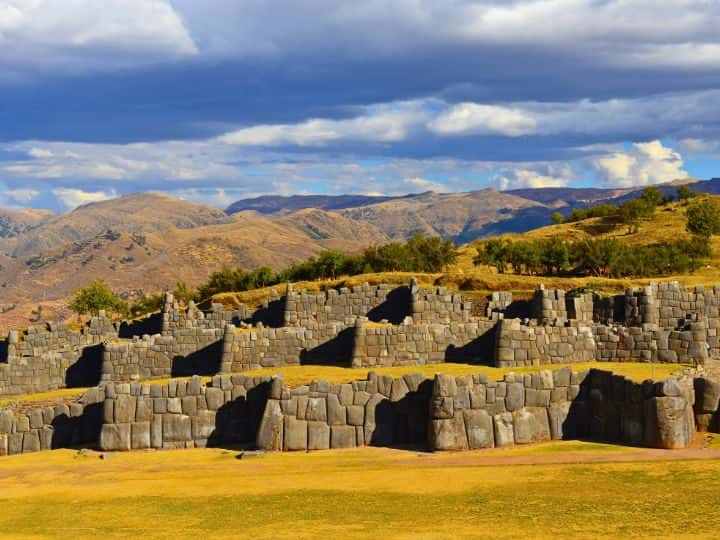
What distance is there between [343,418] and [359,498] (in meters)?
5.90

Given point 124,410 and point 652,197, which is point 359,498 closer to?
point 124,410

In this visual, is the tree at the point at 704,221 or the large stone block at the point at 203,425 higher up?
the tree at the point at 704,221

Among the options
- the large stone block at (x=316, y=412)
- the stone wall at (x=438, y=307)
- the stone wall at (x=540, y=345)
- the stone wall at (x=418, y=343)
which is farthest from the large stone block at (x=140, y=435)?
the stone wall at (x=438, y=307)

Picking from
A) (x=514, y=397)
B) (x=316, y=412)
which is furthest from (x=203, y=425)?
(x=514, y=397)

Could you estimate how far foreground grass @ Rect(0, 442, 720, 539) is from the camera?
18.4 meters

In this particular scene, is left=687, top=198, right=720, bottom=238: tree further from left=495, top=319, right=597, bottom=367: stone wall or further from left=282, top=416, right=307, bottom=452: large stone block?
left=282, top=416, right=307, bottom=452: large stone block

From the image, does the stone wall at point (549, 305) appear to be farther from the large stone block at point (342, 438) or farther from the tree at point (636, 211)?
the tree at point (636, 211)

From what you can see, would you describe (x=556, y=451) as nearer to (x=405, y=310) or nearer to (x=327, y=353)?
(x=327, y=353)

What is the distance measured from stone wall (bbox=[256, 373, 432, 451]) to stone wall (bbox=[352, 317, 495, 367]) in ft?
33.5

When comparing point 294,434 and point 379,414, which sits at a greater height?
point 379,414

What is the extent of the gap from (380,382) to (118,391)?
8054 mm

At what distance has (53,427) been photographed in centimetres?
2942

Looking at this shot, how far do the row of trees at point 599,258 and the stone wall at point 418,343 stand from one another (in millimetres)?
35190

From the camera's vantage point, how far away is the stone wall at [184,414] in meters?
28.0
